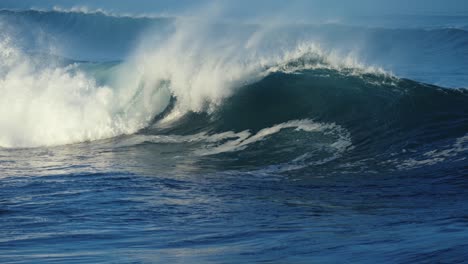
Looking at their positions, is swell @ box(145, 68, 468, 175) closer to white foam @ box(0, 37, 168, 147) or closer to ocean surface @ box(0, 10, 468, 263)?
ocean surface @ box(0, 10, 468, 263)

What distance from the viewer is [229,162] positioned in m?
13.0

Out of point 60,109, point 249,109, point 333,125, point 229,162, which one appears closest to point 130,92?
point 60,109

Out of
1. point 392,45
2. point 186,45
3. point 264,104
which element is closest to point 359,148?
point 264,104

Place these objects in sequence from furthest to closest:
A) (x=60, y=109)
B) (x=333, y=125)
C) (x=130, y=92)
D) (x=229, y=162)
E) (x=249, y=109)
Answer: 1. (x=130, y=92)
2. (x=60, y=109)
3. (x=249, y=109)
4. (x=333, y=125)
5. (x=229, y=162)

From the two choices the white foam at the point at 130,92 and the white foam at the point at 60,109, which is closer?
the white foam at the point at 60,109

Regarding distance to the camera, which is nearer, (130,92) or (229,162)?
(229,162)

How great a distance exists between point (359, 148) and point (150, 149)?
3727mm

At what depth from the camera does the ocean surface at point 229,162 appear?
7.85 metres

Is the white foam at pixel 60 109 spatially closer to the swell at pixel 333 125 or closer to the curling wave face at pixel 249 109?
the curling wave face at pixel 249 109

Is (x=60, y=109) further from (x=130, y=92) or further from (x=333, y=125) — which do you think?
(x=333, y=125)

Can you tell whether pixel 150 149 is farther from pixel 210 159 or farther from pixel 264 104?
pixel 264 104

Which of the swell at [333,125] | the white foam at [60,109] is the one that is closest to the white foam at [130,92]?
the white foam at [60,109]

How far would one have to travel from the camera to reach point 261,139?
14617mm

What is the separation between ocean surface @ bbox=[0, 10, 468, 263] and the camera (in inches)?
309
